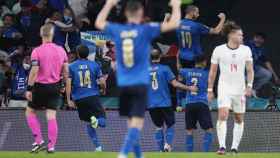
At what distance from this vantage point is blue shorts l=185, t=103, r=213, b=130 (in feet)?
59.0

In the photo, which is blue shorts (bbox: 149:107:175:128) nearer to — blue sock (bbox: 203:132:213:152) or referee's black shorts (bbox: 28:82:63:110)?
blue sock (bbox: 203:132:213:152)

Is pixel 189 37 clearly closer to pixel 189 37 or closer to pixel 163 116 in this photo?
pixel 189 37

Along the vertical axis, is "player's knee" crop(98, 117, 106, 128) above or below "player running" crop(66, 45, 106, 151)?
below

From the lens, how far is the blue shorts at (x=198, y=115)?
1797cm

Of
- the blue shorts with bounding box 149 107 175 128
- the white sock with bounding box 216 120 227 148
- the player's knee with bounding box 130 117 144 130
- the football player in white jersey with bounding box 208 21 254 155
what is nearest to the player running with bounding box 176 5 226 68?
the blue shorts with bounding box 149 107 175 128

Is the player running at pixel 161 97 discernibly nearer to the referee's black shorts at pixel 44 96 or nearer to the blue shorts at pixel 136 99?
the referee's black shorts at pixel 44 96

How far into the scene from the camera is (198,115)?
1805cm

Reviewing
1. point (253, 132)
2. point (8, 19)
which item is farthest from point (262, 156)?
point (8, 19)

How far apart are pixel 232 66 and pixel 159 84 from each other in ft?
8.60

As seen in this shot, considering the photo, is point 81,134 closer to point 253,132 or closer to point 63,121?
point 63,121

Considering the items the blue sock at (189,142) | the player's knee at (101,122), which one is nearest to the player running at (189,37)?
the blue sock at (189,142)

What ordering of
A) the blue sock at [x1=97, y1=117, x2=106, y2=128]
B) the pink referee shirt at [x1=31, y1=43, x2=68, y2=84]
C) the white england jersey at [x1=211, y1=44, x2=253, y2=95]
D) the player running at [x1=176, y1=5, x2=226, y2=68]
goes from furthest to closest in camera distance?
1. the player running at [x1=176, y1=5, x2=226, y2=68]
2. the blue sock at [x1=97, y1=117, x2=106, y2=128]
3. the white england jersey at [x1=211, y1=44, x2=253, y2=95]
4. the pink referee shirt at [x1=31, y1=43, x2=68, y2=84]

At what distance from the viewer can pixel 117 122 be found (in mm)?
19422

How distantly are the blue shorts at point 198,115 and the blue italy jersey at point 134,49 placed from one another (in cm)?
631
